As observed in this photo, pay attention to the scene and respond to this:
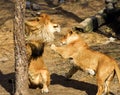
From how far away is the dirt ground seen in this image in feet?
28.8

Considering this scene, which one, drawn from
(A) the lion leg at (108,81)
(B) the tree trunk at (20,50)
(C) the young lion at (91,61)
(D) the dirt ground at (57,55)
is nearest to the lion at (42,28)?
(C) the young lion at (91,61)

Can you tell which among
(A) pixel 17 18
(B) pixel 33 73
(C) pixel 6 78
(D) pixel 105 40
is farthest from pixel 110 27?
(A) pixel 17 18

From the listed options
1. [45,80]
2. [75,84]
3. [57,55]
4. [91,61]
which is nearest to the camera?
[91,61]

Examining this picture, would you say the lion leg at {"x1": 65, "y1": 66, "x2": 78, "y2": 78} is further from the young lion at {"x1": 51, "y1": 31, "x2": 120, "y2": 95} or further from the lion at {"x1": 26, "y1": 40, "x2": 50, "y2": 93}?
the lion at {"x1": 26, "y1": 40, "x2": 50, "y2": 93}

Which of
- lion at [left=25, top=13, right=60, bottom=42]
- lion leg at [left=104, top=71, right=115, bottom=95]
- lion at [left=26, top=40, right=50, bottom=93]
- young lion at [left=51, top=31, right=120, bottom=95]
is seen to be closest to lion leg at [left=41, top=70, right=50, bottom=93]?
lion at [left=26, top=40, right=50, bottom=93]

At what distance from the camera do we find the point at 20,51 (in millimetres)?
7406

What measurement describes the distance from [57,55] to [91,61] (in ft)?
15.0

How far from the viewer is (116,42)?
13742 millimetres

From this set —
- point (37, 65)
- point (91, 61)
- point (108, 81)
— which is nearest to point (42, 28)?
point (37, 65)

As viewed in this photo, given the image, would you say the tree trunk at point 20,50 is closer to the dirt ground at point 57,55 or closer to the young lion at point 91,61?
the dirt ground at point 57,55

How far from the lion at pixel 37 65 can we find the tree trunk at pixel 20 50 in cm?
63

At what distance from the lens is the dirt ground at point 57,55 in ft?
28.8

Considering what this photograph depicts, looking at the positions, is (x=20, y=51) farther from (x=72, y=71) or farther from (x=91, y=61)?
(x=72, y=71)

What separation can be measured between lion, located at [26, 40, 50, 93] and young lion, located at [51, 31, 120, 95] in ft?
1.07
